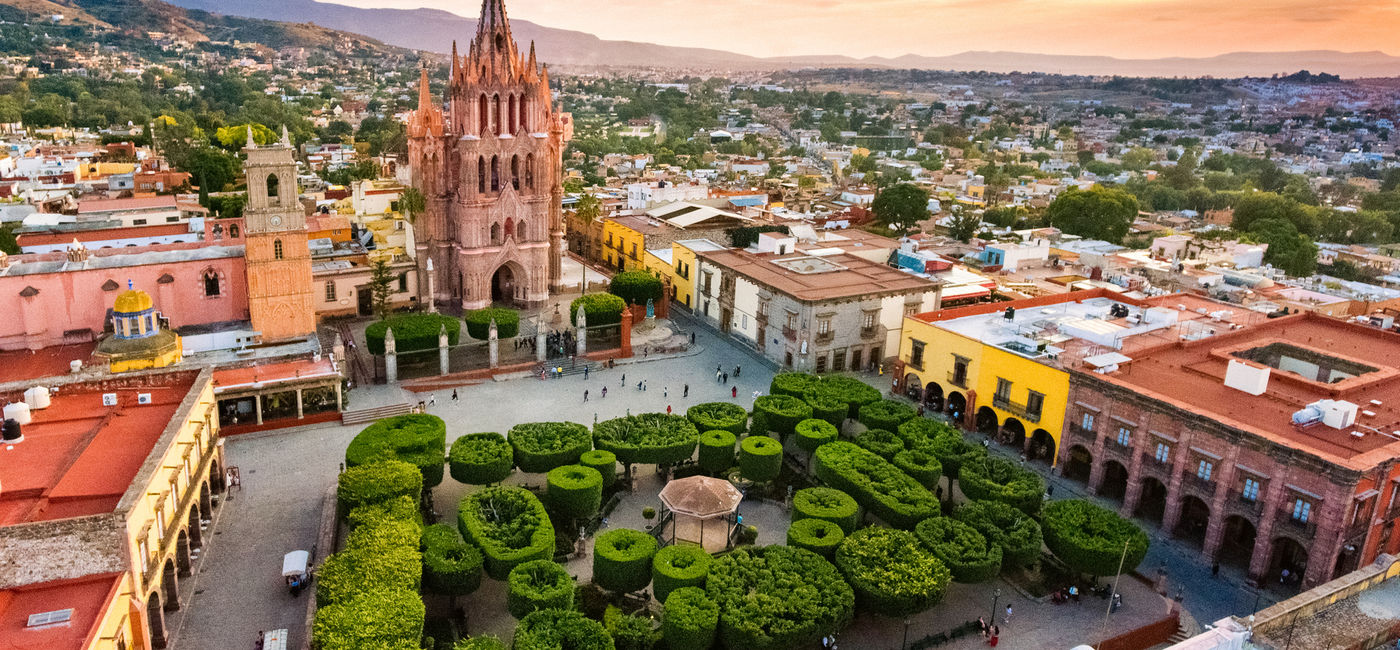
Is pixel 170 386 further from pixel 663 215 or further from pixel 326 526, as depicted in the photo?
pixel 663 215

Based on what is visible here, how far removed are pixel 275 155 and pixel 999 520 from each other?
1469 inches

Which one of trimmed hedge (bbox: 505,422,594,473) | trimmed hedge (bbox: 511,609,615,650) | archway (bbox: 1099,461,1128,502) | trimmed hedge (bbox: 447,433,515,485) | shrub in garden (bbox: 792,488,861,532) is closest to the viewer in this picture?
trimmed hedge (bbox: 511,609,615,650)

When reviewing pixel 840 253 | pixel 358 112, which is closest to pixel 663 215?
pixel 840 253

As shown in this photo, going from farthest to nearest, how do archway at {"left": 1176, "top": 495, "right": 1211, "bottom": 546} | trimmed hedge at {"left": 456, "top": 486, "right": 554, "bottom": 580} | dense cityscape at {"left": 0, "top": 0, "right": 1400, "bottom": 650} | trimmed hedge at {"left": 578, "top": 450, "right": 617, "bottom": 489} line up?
trimmed hedge at {"left": 578, "top": 450, "right": 617, "bottom": 489} → archway at {"left": 1176, "top": 495, "right": 1211, "bottom": 546} → trimmed hedge at {"left": 456, "top": 486, "right": 554, "bottom": 580} → dense cityscape at {"left": 0, "top": 0, "right": 1400, "bottom": 650}

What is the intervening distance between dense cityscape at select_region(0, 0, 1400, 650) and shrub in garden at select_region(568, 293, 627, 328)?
0.83 ft

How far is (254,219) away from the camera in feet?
135

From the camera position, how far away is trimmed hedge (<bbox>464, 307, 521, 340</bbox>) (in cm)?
4781

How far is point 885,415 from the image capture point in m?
36.5

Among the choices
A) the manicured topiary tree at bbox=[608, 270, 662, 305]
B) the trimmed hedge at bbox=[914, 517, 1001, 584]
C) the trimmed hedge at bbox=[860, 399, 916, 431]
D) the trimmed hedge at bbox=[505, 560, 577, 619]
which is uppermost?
the manicured topiary tree at bbox=[608, 270, 662, 305]

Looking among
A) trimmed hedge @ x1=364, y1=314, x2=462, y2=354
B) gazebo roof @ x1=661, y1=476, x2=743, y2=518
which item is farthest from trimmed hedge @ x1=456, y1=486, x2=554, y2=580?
trimmed hedge @ x1=364, y1=314, x2=462, y2=354

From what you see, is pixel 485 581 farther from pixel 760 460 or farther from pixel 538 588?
pixel 760 460

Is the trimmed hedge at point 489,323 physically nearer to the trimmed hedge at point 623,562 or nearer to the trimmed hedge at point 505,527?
the trimmed hedge at point 505,527

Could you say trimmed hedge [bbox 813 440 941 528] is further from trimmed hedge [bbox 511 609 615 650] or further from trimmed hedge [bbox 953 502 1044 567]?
trimmed hedge [bbox 511 609 615 650]

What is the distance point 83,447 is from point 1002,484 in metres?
31.3
